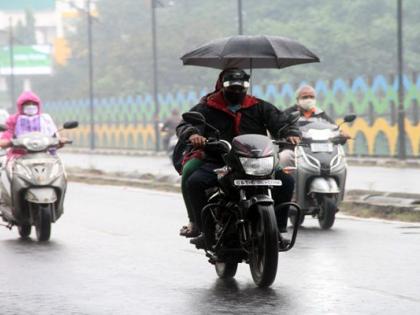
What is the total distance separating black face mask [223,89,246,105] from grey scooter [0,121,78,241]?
374 cm

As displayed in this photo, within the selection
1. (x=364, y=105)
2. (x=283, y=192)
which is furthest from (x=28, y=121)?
(x=364, y=105)

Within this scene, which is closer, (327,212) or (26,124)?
(26,124)

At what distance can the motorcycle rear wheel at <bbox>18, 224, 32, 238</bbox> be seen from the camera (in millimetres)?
13461

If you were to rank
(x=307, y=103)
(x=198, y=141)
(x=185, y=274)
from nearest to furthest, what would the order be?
(x=198, y=141)
(x=185, y=274)
(x=307, y=103)

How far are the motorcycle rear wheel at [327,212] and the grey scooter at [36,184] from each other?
2.95 meters

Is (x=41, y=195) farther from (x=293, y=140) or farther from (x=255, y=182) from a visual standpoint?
(x=255, y=182)

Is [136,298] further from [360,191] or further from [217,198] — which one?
[360,191]

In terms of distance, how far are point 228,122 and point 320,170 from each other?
15.6 feet

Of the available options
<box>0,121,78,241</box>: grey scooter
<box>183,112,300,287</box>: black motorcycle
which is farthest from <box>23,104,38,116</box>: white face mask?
<box>183,112,300,287</box>: black motorcycle

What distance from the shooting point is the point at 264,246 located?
28.1 feet

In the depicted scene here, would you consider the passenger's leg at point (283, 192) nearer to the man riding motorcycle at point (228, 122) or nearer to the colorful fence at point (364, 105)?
the man riding motorcycle at point (228, 122)

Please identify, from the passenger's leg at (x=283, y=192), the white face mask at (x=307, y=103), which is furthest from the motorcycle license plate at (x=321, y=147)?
the passenger's leg at (x=283, y=192)

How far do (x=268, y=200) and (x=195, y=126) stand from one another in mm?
1118

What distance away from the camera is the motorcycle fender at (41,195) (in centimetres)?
1266
